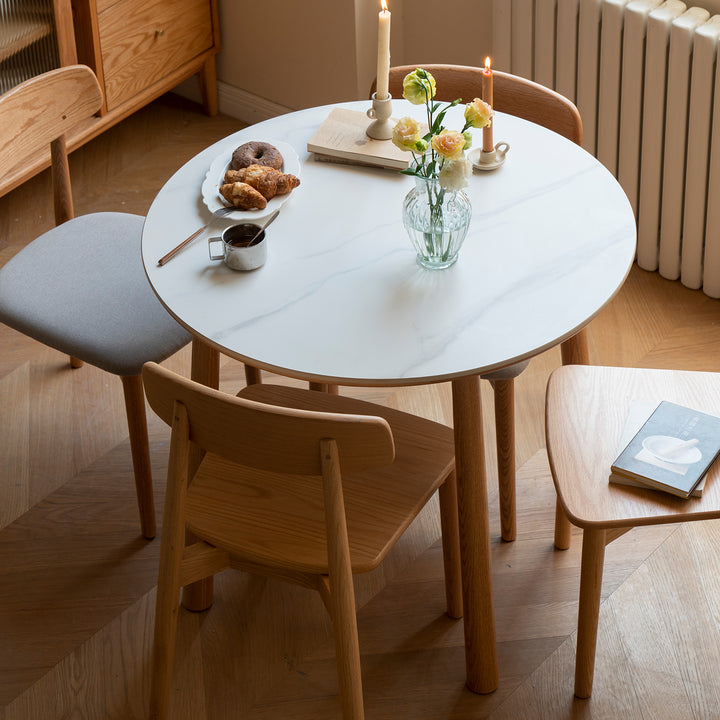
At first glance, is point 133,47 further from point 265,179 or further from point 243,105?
point 265,179

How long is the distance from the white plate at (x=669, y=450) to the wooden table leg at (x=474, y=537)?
258 millimetres

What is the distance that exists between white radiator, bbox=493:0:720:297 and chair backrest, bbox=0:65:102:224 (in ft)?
3.60

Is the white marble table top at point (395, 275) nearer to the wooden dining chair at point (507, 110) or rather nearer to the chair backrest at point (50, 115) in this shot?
the wooden dining chair at point (507, 110)

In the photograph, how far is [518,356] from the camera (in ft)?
4.82

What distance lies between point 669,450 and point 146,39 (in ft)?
7.32

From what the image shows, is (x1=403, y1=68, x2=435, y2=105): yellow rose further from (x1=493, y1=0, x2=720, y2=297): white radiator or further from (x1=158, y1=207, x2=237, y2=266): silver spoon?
(x1=493, y1=0, x2=720, y2=297): white radiator

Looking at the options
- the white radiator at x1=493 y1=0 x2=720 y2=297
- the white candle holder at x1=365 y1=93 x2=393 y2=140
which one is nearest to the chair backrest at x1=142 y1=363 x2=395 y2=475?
the white candle holder at x1=365 y1=93 x2=393 y2=140

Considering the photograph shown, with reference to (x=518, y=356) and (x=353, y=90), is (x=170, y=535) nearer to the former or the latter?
(x=518, y=356)

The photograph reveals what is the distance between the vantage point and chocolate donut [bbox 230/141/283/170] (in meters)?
1.81

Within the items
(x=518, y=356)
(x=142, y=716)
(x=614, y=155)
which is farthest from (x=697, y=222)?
(x=142, y=716)

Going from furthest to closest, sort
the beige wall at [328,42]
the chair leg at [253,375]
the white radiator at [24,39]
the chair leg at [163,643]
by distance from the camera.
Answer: the beige wall at [328,42] → the white radiator at [24,39] → the chair leg at [253,375] → the chair leg at [163,643]

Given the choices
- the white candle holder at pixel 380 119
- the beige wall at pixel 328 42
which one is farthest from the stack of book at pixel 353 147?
the beige wall at pixel 328 42

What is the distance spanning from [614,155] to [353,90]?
0.89m

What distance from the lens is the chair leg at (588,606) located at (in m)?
1.63
